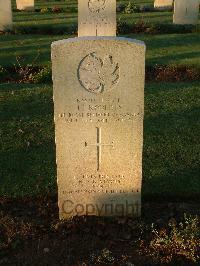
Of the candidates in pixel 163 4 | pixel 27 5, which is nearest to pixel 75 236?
pixel 27 5

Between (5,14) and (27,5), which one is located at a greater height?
(27,5)

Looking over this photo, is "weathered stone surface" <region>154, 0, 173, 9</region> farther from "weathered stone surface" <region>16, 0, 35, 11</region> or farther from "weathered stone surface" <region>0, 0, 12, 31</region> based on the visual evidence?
"weathered stone surface" <region>0, 0, 12, 31</region>

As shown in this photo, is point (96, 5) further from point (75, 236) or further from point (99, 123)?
point (75, 236)

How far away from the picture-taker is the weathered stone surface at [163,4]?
18.7 m

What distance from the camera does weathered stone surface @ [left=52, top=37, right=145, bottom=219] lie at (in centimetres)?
431

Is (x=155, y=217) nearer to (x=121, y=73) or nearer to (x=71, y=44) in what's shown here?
(x=121, y=73)

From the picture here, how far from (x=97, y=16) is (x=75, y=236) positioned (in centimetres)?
762

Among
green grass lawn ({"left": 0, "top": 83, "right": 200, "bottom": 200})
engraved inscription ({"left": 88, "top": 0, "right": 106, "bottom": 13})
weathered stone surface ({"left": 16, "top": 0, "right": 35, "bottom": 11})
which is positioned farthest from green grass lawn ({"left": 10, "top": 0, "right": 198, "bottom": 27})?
green grass lawn ({"left": 0, "top": 83, "right": 200, "bottom": 200})

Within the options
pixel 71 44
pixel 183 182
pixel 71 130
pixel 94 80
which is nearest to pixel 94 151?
pixel 71 130

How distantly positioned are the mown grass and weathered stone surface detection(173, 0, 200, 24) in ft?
3.95

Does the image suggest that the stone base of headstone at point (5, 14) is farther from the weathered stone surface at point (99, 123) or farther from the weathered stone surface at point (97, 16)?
the weathered stone surface at point (99, 123)

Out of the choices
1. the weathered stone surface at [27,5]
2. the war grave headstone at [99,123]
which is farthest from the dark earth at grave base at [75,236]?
the weathered stone surface at [27,5]

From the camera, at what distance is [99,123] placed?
15.1 feet

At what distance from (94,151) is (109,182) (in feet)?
1.27
